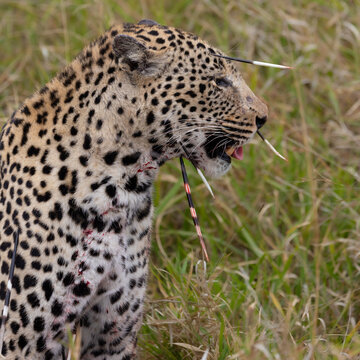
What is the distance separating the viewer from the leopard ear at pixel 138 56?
3480mm

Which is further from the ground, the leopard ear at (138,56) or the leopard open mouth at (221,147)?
the leopard ear at (138,56)

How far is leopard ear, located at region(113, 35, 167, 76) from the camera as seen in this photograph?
348cm

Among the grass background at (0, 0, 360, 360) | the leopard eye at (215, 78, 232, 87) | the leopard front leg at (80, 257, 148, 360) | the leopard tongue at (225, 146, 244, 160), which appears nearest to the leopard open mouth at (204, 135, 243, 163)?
the leopard tongue at (225, 146, 244, 160)

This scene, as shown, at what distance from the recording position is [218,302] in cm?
428

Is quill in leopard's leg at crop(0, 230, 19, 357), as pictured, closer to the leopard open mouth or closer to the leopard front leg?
the leopard front leg

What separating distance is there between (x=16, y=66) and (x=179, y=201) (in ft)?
6.21

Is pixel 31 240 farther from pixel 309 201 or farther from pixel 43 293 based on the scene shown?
pixel 309 201

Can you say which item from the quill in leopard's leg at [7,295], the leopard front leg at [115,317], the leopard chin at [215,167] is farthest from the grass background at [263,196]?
the quill in leopard's leg at [7,295]

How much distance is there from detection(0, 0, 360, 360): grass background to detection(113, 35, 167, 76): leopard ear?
91 centimetres

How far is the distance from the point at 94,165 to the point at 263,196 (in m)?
2.16

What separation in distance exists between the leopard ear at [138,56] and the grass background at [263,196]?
2.97 feet

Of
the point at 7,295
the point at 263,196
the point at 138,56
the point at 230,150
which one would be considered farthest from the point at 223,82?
the point at 263,196

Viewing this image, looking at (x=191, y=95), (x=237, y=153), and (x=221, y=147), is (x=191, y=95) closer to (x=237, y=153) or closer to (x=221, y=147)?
(x=221, y=147)

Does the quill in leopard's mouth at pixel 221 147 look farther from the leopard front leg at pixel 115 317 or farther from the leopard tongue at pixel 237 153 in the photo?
the leopard front leg at pixel 115 317
